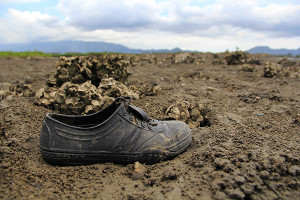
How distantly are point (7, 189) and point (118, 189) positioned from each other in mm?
879

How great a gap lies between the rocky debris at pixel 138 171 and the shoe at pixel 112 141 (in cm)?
10

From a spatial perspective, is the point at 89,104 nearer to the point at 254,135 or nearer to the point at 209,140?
the point at 209,140

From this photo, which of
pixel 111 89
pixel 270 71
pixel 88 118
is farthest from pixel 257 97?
pixel 88 118

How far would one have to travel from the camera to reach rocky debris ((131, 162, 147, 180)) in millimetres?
2027

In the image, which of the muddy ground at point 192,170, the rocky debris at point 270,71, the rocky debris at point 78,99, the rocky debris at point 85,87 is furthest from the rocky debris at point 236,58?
the rocky debris at point 78,99

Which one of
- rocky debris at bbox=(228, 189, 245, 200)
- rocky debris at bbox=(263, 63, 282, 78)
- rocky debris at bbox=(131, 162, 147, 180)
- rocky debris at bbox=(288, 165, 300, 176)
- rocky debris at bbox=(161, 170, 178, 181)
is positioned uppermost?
rocky debris at bbox=(263, 63, 282, 78)

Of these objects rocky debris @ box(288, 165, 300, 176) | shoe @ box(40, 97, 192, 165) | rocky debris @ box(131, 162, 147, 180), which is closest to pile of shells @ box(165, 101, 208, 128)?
shoe @ box(40, 97, 192, 165)

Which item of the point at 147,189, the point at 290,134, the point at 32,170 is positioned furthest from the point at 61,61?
the point at 290,134

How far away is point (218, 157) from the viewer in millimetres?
2156

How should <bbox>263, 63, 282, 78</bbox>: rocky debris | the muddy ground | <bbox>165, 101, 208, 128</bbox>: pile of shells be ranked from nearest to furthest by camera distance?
the muddy ground < <bbox>165, 101, 208, 128</bbox>: pile of shells < <bbox>263, 63, 282, 78</bbox>: rocky debris

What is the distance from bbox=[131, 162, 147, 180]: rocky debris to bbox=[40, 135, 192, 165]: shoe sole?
0.33ft

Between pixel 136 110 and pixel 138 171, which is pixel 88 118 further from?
pixel 138 171

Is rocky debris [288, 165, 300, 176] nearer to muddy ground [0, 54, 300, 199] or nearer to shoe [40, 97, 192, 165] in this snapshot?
muddy ground [0, 54, 300, 199]

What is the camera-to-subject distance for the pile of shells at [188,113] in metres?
3.24
